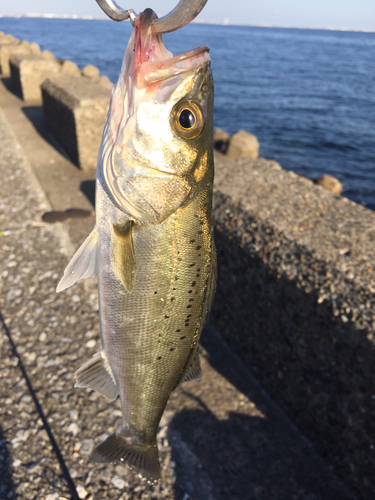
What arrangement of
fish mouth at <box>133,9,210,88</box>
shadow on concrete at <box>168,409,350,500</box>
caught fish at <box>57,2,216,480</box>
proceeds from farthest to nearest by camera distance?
shadow on concrete at <box>168,409,350,500</box>
caught fish at <box>57,2,216,480</box>
fish mouth at <box>133,9,210,88</box>

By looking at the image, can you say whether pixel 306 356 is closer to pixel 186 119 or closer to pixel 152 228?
pixel 152 228

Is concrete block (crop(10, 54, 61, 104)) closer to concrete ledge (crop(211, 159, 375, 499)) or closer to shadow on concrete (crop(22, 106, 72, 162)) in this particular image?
shadow on concrete (crop(22, 106, 72, 162))

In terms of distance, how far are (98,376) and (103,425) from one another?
4.78ft

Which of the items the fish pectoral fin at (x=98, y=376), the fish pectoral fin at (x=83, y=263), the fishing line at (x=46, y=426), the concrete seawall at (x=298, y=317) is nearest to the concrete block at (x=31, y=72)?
the concrete seawall at (x=298, y=317)

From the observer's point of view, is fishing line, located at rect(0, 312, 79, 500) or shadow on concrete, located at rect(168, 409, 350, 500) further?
shadow on concrete, located at rect(168, 409, 350, 500)

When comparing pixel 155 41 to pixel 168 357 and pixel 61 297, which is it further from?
pixel 61 297

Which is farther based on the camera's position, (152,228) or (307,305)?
(307,305)

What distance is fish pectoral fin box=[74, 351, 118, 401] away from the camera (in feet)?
7.85

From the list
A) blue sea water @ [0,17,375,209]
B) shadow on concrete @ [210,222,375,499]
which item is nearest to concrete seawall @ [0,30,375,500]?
shadow on concrete @ [210,222,375,499]

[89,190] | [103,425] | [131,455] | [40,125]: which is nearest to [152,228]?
[131,455]

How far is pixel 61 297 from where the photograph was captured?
16.1ft

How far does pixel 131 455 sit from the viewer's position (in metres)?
2.45

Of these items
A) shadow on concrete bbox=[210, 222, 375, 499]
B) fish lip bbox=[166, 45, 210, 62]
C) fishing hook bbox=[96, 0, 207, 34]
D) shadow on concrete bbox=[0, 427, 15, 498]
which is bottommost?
shadow on concrete bbox=[0, 427, 15, 498]

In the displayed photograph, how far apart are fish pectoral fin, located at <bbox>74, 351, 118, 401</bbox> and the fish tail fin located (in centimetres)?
32
